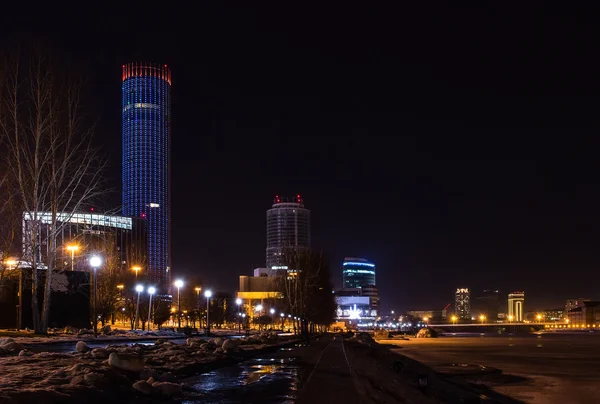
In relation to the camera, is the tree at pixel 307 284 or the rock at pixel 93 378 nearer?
the rock at pixel 93 378

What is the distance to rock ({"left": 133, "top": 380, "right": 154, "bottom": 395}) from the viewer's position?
15022 millimetres

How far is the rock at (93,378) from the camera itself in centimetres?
1396

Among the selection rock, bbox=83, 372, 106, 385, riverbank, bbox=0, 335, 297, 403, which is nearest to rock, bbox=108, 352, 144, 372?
riverbank, bbox=0, 335, 297, 403

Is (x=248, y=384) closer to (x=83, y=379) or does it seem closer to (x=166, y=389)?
(x=166, y=389)

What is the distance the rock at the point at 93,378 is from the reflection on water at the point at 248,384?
241 centimetres

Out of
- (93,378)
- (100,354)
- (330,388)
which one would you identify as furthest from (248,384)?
(93,378)

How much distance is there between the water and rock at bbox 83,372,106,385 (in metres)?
2.21

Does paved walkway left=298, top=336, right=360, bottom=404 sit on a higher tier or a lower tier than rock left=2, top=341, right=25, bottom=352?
lower

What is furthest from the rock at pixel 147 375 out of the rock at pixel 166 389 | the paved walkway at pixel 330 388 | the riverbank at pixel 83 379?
the paved walkway at pixel 330 388

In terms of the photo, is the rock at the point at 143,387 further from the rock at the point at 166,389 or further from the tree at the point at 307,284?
the tree at the point at 307,284

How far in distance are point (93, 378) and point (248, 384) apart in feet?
22.0

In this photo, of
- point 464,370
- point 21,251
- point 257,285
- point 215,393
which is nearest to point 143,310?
point 21,251

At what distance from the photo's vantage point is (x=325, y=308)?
411 ft

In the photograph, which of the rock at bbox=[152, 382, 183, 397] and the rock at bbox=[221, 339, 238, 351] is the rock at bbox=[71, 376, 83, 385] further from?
the rock at bbox=[221, 339, 238, 351]
